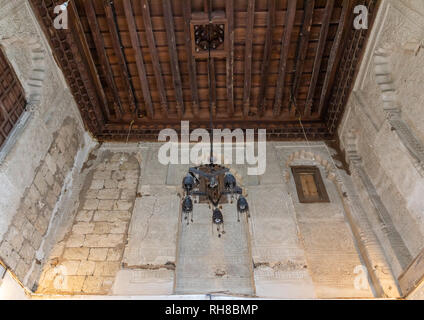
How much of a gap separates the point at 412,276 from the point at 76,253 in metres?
4.35

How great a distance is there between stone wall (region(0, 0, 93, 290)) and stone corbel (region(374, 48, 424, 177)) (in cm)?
490

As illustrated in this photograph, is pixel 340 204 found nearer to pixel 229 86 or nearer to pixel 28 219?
pixel 229 86

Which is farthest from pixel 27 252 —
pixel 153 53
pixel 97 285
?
pixel 153 53

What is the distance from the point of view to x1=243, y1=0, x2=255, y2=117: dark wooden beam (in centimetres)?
459

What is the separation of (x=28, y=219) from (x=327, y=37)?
16.8 feet

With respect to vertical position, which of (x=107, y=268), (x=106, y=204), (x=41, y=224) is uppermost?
(x=106, y=204)

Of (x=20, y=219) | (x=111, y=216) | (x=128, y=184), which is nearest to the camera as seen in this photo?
(x=20, y=219)

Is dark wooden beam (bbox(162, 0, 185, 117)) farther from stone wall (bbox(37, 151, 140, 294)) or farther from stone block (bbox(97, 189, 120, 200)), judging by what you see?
stone block (bbox(97, 189, 120, 200))

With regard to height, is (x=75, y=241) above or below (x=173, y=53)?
below

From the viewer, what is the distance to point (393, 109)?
447 centimetres

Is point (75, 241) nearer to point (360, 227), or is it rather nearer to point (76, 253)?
point (76, 253)

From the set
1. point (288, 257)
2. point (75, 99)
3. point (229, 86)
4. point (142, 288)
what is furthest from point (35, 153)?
point (288, 257)

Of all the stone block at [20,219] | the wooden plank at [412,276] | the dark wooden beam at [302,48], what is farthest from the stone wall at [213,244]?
the dark wooden beam at [302,48]

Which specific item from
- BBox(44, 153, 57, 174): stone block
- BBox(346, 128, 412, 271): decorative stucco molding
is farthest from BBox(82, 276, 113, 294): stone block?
BBox(346, 128, 412, 271): decorative stucco molding
